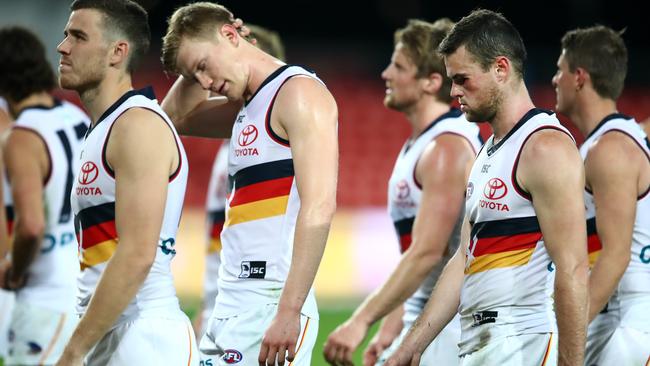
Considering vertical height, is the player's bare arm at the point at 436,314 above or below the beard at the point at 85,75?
below

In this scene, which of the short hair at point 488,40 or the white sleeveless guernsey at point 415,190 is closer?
the short hair at point 488,40

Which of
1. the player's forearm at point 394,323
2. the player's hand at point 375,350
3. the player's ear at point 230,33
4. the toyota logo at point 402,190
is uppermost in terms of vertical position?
the player's ear at point 230,33

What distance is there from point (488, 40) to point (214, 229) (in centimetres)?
407

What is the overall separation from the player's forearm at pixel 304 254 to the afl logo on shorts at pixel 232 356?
17.7 inches

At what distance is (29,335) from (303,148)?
115 inches

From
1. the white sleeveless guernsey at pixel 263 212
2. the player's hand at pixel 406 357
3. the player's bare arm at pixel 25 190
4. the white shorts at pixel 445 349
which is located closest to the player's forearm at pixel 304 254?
the white sleeveless guernsey at pixel 263 212

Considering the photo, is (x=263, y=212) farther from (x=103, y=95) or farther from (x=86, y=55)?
(x=86, y=55)

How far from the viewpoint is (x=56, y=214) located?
6434mm

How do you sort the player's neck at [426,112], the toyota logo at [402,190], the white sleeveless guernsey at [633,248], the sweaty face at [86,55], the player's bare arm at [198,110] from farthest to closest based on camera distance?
the player's neck at [426,112]
the toyota logo at [402,190]
the player's bare arm at [198,110]
the white sleeveless guernsey at [633,248]
the sweaty face at [86,55]

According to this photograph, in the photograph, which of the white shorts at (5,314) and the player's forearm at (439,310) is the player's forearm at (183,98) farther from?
the white shorts at (5,314)

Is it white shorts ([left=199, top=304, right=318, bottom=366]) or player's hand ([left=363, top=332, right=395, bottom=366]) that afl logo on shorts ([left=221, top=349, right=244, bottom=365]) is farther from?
player's hand ([left=363, top=332, right=395, bottom=366])

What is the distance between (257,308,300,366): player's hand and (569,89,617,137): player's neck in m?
2.30

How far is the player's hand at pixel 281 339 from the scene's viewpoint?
4059 millimetres

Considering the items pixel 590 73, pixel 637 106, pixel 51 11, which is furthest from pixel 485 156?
pixel 637 106
